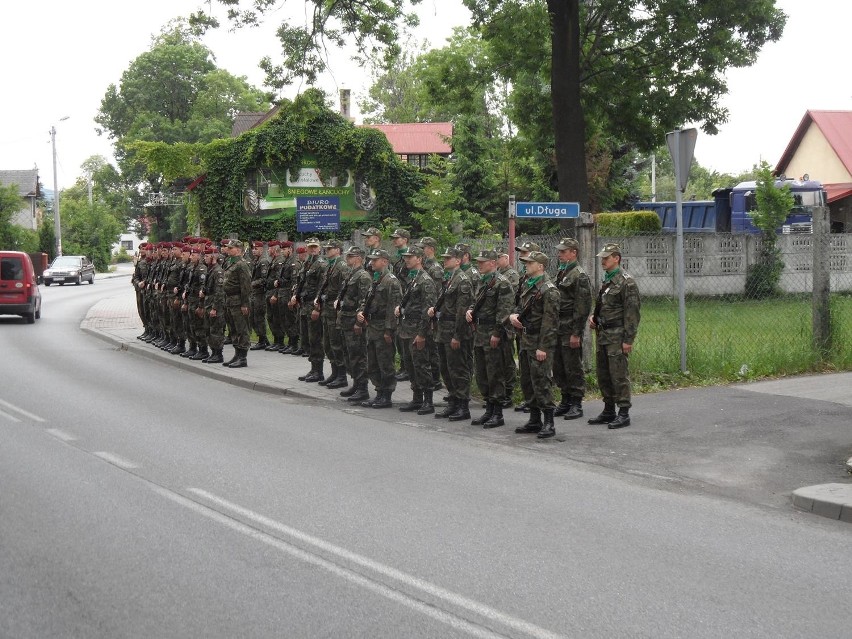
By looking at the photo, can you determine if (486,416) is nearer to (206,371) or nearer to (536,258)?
(536,258)

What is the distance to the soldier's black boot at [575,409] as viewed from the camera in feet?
37.5

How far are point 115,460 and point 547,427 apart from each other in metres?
4.11

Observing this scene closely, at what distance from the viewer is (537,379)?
10.5 metres

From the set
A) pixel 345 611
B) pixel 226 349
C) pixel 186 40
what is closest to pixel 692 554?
pixel 345 611

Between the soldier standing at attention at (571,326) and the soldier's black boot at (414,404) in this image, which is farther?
the soldier's black boot at (414,404)

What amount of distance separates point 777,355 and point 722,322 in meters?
1.25

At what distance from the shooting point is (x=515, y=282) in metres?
12.9

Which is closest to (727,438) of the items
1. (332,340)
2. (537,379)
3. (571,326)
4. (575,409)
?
(537,379)

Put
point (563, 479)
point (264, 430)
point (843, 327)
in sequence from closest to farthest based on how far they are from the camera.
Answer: point (563, 479) < point (264, 430) < point (843, 327)

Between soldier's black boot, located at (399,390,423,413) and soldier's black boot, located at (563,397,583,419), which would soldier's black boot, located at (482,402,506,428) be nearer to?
soldier's black boot, located at (563,397,583,419)

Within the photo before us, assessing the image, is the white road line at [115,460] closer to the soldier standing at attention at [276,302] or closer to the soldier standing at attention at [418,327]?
the soldier standing at attention at [418,327]

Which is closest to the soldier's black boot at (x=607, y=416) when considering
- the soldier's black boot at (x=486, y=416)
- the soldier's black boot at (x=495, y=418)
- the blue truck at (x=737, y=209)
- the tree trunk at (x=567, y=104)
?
the soldier's black boot at (x=495, y=418)

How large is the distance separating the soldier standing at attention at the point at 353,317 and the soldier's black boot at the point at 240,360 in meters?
3.83

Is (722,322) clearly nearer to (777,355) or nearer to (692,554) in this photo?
(777,355)
